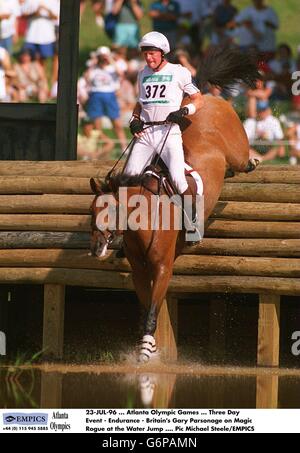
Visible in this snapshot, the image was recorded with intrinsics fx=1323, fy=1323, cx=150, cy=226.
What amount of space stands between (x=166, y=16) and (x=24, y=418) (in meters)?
15.8

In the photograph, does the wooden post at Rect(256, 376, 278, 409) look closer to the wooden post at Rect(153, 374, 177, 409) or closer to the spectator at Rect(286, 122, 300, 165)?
the wooden post at Rect(153, 374, 177, 409)

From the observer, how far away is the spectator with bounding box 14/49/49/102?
22.6m

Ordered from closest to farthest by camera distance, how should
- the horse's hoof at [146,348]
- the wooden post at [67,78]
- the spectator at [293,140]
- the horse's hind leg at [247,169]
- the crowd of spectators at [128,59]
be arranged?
the horse's hoof at [146,348] < the horse's hind leg at [247,169] < the wooden post at [67,78] < the spectator at [293,140] < the crowd of spectators at [128,59]

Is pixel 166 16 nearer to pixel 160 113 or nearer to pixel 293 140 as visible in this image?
pixel 293 140

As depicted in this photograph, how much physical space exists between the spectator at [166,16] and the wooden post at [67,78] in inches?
355

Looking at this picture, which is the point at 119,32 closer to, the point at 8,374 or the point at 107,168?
the point at 107,168

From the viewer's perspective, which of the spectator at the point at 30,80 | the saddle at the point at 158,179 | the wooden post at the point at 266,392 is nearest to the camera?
the wooden post at the point at 266,392

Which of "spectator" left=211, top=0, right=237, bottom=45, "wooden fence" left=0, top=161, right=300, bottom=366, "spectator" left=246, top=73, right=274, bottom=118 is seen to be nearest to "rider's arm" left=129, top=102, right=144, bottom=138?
"wooden fence" left=0, top=161, right=300, bottom=366

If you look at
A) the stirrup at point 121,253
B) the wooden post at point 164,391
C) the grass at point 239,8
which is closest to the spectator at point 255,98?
the grass at point 239,8

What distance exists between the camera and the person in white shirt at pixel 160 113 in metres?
11.6

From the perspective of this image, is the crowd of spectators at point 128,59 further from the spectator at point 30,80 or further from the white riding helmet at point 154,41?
the white riding helmet at point 154,41

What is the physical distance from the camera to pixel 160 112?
11664 mm

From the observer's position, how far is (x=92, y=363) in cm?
1192
